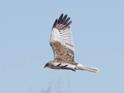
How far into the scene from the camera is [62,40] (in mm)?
20094

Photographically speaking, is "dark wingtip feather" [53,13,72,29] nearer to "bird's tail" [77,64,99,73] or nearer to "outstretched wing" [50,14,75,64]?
"outstretched wing" [50,14,75,64]

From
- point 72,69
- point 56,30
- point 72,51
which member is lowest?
point 72,69

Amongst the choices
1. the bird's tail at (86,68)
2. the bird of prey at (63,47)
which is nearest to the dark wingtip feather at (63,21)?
the bird of prey at (63,47)

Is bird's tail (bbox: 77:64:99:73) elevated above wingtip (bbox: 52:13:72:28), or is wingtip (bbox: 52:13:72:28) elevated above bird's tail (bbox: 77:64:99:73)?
wingtip (bbox: 52:13:72:28)

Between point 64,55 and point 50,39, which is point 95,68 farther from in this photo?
point 50,39

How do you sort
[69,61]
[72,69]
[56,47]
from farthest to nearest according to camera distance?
[56,47], [69,61], [72,69]

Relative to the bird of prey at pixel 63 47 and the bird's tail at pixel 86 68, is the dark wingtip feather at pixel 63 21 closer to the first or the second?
the bird of prey at pixel 63 47

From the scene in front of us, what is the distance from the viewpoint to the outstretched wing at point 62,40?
19234 mm

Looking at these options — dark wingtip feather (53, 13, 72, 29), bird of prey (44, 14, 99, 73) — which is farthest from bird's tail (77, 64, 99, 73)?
dark wingtip feather (53, 13, 72, 29)

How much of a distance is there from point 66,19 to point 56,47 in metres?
2.00

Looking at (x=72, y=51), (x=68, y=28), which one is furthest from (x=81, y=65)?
(x=68, y=28)

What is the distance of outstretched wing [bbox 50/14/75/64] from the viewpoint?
19.2 meters

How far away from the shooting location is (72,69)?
17.3 m

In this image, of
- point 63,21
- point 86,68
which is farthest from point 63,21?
point 86,68
